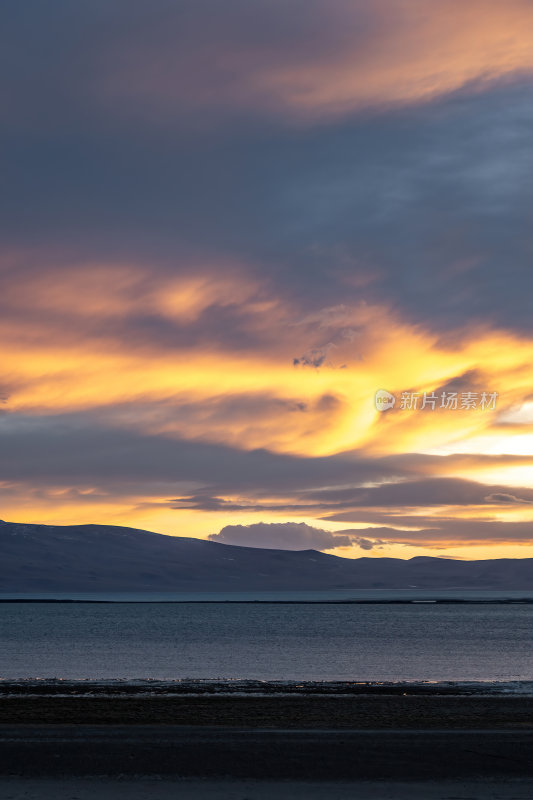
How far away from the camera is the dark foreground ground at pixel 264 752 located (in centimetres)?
1925

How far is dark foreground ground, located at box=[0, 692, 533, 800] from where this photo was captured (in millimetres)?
19250

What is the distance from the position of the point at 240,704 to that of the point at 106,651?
59.8 m

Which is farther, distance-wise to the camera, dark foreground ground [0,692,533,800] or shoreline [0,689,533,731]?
shoreline [0,689,533,731]

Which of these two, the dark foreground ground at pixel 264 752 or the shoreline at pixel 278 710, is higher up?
the dark foreground ground at pixel 264 752

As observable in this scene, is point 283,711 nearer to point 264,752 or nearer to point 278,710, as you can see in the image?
point 278,710

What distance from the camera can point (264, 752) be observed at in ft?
78.3

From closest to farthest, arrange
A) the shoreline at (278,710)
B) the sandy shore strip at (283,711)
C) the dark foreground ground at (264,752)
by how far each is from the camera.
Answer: the dark foreground ground at (264,752) → the shoreline at (278,710) → the sandy shore strip at (283,711)

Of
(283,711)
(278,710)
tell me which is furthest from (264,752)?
(278,710)

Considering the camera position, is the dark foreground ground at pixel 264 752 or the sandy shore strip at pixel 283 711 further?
the sandy shore strip at pixel 283 711

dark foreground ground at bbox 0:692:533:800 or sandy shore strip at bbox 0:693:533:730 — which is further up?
dark foreground ground at bbox 0:692:533:800

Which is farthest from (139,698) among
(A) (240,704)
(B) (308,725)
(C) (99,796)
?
(C) (99,796)

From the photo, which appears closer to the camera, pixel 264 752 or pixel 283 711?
pixel 264 752

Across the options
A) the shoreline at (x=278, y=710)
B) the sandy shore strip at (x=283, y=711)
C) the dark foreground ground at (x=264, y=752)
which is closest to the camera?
the dark foreground ground at (x=264, y=752)

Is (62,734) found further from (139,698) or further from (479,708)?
(479,708)
